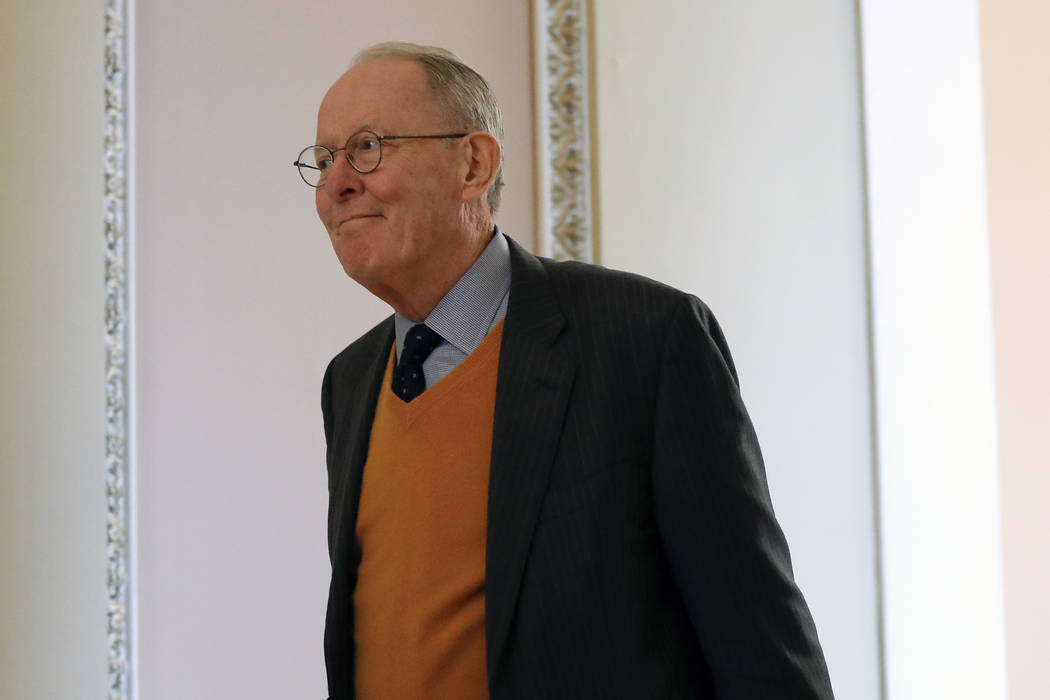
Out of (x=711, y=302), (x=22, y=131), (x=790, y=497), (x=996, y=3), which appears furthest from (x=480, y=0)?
(x=790, y=497)

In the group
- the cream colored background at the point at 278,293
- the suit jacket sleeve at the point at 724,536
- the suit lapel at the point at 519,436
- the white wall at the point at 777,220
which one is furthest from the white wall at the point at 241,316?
the suit jacket sleeve at the point at 724,536

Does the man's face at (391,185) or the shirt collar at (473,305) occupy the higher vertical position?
the man's face at (391,185)

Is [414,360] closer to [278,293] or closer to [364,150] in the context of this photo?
[364,150]

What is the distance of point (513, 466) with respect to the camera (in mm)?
A: 1301

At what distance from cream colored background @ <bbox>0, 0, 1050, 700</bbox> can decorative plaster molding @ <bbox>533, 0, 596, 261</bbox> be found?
0.05 metres

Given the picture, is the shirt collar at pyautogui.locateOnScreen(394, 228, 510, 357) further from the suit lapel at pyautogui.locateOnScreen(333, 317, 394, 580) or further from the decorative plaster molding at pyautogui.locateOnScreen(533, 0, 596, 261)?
the decorative plaster molding at pyautogui.locateOnScreen(533, 0, 596, 261)

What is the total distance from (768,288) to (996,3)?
2.80 ft

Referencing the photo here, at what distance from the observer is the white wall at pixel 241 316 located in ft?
7.57

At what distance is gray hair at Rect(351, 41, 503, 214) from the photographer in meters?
1.51

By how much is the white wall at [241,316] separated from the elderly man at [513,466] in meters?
0.78

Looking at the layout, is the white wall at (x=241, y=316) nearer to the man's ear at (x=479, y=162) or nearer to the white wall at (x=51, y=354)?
the white wall at (x=51, y=354)

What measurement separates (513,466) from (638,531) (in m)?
0.17

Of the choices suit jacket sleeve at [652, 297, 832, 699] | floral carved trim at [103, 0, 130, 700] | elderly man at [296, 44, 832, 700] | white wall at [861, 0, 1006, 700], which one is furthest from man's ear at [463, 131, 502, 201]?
white wall at [861, 0, 1006, 700]

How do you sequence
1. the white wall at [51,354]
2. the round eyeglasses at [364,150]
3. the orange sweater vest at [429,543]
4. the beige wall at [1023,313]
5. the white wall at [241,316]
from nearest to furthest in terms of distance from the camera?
the orange sweater vest at [429,543], the round eyeglasses at [364,150], the white wall at [51,354], the white wall at [241,316], the beige wall at [1023,313]
